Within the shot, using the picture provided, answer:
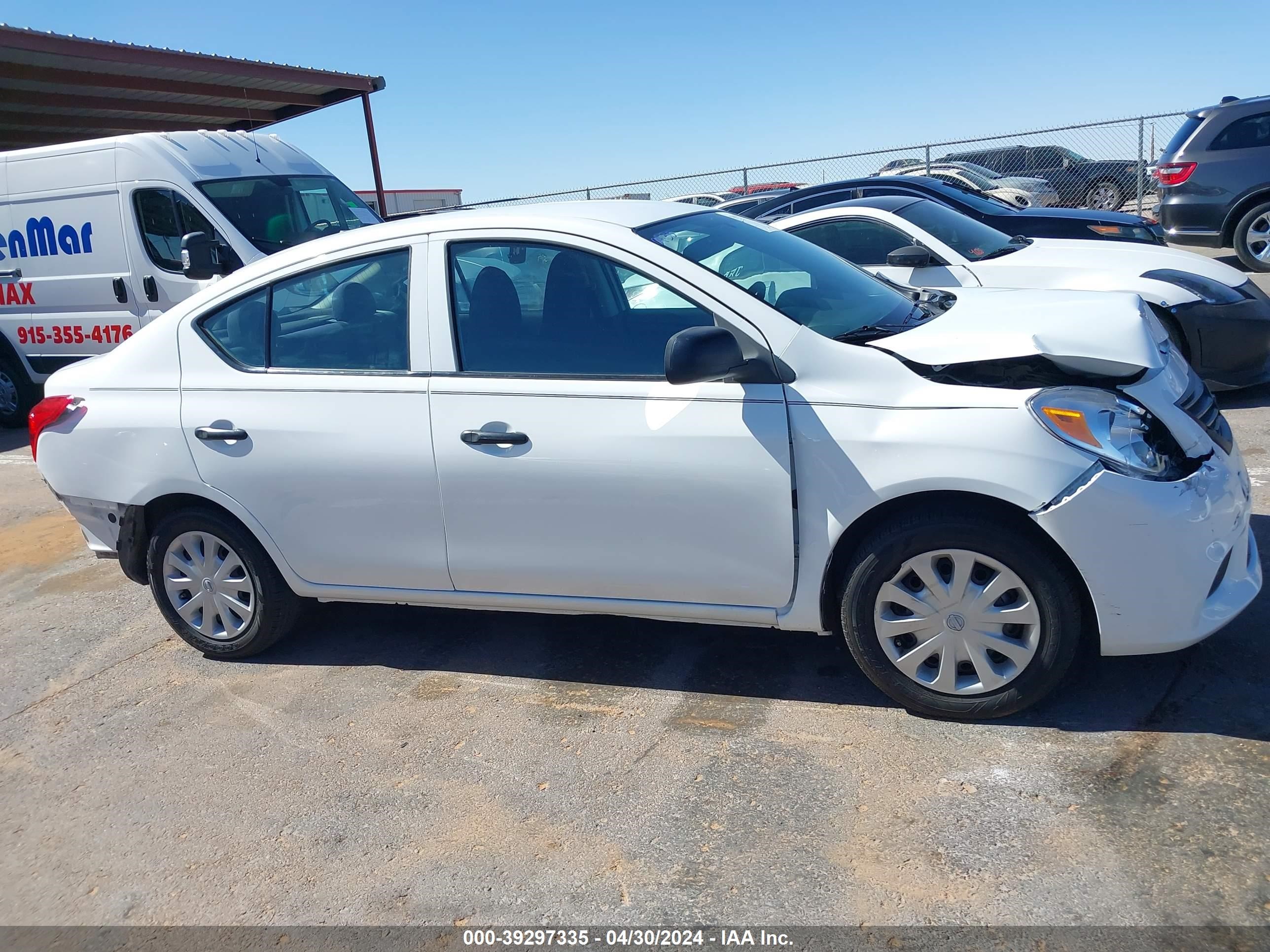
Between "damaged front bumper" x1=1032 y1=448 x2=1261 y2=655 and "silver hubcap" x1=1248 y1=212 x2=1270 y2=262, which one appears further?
"silver hubcap" x1=1248 y1=212 x2=1270 y2=262

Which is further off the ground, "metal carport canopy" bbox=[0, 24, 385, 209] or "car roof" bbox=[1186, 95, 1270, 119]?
"metal carport canopy" bbox=[0, 24, 385, 209]

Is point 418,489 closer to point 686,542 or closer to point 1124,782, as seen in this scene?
point 686,542

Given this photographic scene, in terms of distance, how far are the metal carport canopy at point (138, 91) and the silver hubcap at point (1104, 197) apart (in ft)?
37.0

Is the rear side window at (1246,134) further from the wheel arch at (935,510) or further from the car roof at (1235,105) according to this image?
the wheel arch at (935,510)

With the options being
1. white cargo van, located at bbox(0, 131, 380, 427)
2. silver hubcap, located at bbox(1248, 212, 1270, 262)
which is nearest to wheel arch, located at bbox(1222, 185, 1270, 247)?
silver hubcap, located at bbox(1248, 212, 1270, 262)

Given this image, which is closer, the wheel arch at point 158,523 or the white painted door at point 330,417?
the white painted door at point 330,417

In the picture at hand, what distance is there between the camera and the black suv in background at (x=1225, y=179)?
37.8 feet

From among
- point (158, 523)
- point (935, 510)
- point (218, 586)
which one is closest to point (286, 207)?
point (158, 523)

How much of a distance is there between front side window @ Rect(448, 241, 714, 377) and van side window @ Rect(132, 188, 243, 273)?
5538 millimetres

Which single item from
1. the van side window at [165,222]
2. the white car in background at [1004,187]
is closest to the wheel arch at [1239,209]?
the white car in background at [1004,187]

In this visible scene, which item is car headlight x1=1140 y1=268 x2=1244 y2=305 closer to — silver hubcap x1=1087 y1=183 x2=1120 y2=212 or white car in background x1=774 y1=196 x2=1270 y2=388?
white car in background x1=774 y1=196 x2=1270 y2=388

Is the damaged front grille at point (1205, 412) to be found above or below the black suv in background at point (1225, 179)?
below

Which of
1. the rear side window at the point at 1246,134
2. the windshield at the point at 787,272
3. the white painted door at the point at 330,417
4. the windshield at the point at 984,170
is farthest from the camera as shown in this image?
the windshield at the point at 984,170

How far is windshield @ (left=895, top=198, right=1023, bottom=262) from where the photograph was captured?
278 inches
